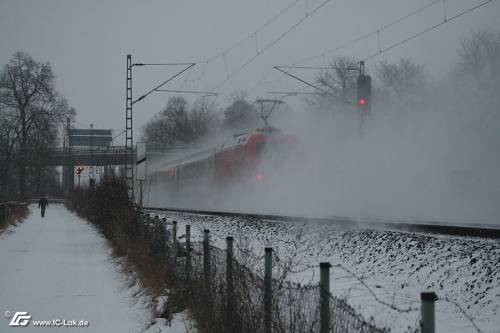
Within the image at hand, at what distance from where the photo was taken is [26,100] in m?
51.1

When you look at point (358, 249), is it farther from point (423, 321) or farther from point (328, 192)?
point (328, 192)

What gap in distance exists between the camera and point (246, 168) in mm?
25797

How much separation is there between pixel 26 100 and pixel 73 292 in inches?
1772

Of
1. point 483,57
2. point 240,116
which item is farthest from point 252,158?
point 240,116

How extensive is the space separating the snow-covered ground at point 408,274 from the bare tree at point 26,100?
4267cm

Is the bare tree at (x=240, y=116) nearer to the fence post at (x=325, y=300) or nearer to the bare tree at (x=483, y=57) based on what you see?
the bare tree at (x=483, y=57)

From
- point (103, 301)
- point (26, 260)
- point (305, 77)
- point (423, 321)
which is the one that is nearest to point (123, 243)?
point (26, 260)

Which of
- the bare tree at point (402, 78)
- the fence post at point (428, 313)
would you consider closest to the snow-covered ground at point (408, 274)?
the fence post at point (428, 313)

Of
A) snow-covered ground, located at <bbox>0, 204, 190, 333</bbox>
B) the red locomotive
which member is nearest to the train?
the red locomotive

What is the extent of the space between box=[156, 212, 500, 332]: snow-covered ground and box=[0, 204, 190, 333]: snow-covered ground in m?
1.99

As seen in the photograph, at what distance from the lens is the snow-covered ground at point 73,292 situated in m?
7.90

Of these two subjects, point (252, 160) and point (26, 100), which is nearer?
point (252, 160)

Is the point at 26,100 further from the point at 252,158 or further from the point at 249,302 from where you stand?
the point at 249,302

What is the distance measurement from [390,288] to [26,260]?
33.1 ft
